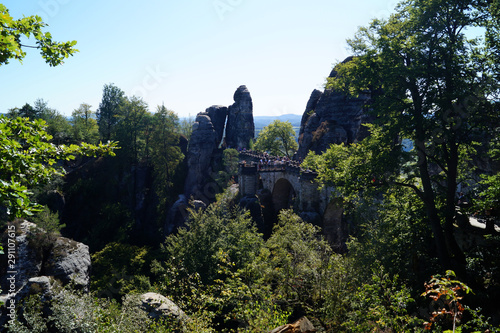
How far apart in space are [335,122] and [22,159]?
37.8m

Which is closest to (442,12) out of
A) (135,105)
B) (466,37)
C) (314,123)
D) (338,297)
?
(466,37)

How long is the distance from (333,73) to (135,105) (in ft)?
104

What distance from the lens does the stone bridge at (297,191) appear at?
25875 millimetres

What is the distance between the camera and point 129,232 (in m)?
41.0

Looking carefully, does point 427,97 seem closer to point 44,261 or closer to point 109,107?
point 44,261

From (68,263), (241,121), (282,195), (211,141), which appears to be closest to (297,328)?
(68,263)

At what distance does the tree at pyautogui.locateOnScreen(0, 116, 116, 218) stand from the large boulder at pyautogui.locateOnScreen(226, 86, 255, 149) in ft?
172

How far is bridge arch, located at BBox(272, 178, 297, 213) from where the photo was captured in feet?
118

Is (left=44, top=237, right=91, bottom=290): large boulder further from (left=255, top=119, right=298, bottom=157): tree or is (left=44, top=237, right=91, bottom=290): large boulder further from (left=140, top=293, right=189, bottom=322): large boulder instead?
(left=255, top=119, right=298, bottom=157): tree

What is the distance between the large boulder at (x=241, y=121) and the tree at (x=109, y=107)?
2098cm

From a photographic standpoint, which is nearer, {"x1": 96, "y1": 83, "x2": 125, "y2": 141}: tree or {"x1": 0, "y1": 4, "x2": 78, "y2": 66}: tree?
{"x1": 0, "y1": 4, "x2": 78, "y2": 66}: tree

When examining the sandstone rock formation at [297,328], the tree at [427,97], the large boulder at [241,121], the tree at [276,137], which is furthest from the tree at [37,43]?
the large boulder at [241,121]

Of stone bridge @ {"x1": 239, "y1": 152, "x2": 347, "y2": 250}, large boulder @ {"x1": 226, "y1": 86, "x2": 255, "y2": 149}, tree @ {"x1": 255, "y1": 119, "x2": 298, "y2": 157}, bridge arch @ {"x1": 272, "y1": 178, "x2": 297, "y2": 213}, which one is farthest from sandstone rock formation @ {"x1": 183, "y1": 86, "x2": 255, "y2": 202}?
bridge arch @ {"x1": 272, "y1": 178, "x2": 297, "y2": 213}

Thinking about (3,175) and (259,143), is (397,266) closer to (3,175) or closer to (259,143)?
(3,175)
